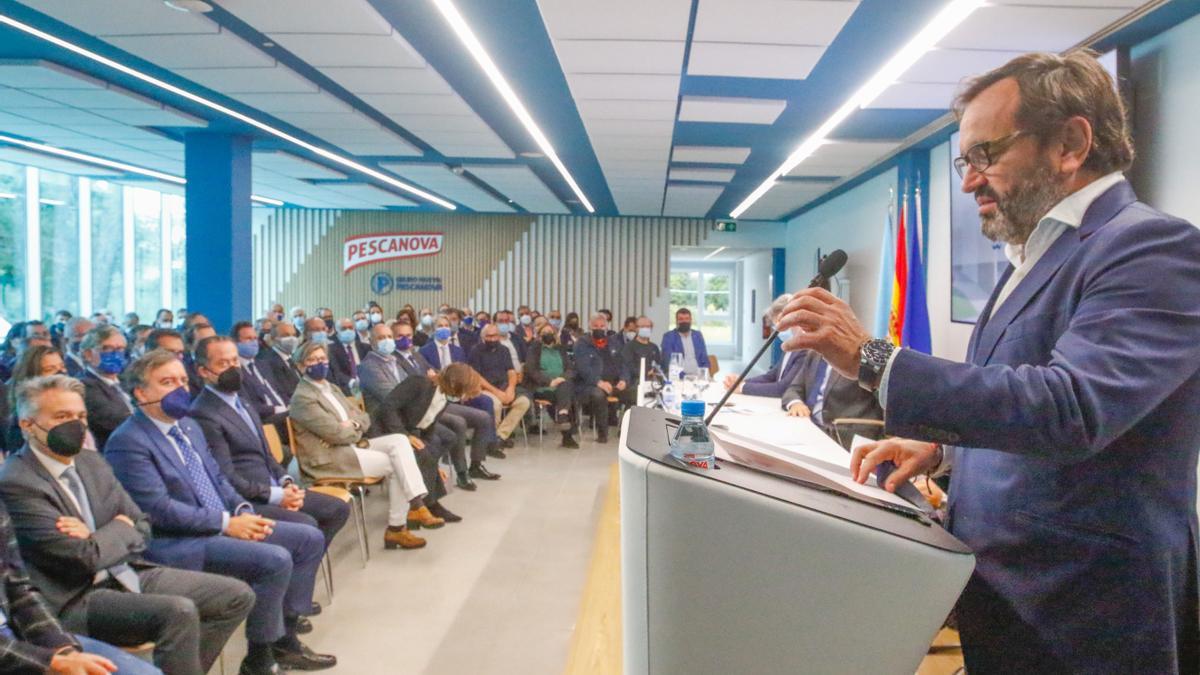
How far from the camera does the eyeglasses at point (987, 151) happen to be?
1005 mm

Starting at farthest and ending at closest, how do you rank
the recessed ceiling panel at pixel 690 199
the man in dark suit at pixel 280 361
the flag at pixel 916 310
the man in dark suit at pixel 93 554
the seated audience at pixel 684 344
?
the recessed ceiling panel at pixel 690 199
the seated audience at pixel 684 344
the man in dark suit at pixel 280 361
the flag at pixel 916 310
the man in dark suit at pixel 93 554

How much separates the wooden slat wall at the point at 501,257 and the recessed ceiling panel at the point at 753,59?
9.48 meters

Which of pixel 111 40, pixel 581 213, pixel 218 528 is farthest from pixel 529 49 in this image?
pixel 581 213

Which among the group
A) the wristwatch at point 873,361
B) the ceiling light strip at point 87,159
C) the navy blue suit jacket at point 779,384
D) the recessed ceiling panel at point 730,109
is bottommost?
the navy blue suit jacket at point 779,384

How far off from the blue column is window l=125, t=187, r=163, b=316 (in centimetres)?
604

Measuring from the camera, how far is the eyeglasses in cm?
100

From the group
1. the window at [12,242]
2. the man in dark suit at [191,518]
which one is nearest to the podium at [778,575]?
the man in dark suit at [191,518]

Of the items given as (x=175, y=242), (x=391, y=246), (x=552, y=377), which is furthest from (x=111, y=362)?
(x=175, y=242)

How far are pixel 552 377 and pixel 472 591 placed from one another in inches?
199

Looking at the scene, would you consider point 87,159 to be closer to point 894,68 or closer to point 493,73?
point 493,73

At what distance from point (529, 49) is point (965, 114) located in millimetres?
4298

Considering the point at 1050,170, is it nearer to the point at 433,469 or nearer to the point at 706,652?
the point at 706,652

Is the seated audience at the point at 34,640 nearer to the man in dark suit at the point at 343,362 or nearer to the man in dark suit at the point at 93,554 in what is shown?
the man in dark suit at the point at 93,554

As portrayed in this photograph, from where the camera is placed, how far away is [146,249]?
13.1 m
